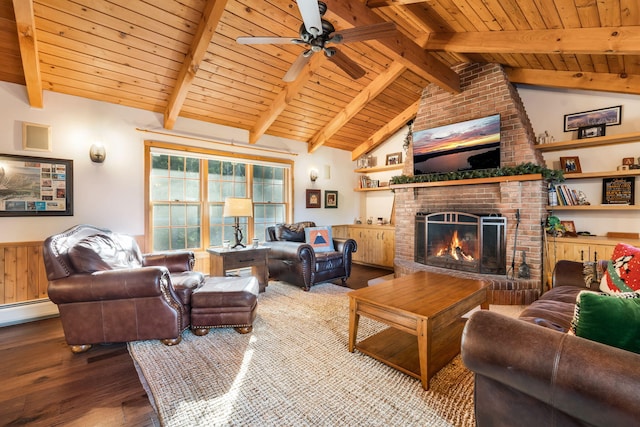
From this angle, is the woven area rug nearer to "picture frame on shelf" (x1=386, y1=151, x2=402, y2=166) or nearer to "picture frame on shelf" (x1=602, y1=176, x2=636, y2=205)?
"picture frame on shelf" (x1=602, y1=176, x2=636, y2=205)

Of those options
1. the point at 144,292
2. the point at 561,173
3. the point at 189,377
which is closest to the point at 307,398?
the point at 189,377

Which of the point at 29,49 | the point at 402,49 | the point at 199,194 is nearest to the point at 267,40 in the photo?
the point at 402,49

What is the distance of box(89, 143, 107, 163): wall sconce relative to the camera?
136 inches

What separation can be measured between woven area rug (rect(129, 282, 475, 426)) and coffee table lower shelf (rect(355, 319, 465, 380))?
5cm

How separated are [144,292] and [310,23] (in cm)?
246

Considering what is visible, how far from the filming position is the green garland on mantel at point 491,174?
137 inches

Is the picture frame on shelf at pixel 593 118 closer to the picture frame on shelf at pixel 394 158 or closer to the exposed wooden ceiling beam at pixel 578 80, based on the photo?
the exposed wooden ceiling beam at pixel 578 80

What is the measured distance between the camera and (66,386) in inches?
75.7

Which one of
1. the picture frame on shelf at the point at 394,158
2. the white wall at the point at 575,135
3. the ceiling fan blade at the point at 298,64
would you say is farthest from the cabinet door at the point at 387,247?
the ceiling fan blade at the point at 298,64

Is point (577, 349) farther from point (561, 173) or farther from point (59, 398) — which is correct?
point (561, 173)

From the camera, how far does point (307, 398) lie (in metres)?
1.76

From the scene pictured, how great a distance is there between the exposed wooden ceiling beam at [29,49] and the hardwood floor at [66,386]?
8.08 feet

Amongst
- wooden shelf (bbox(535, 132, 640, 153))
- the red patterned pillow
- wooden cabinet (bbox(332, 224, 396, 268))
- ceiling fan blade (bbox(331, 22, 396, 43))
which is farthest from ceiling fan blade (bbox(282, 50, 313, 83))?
wooden cabinet (bbox(332, 224, 396, 268))

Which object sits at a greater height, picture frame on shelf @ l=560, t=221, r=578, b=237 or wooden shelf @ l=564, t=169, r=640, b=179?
wooden shelf @ l=564, t=169, r=640, b=179
